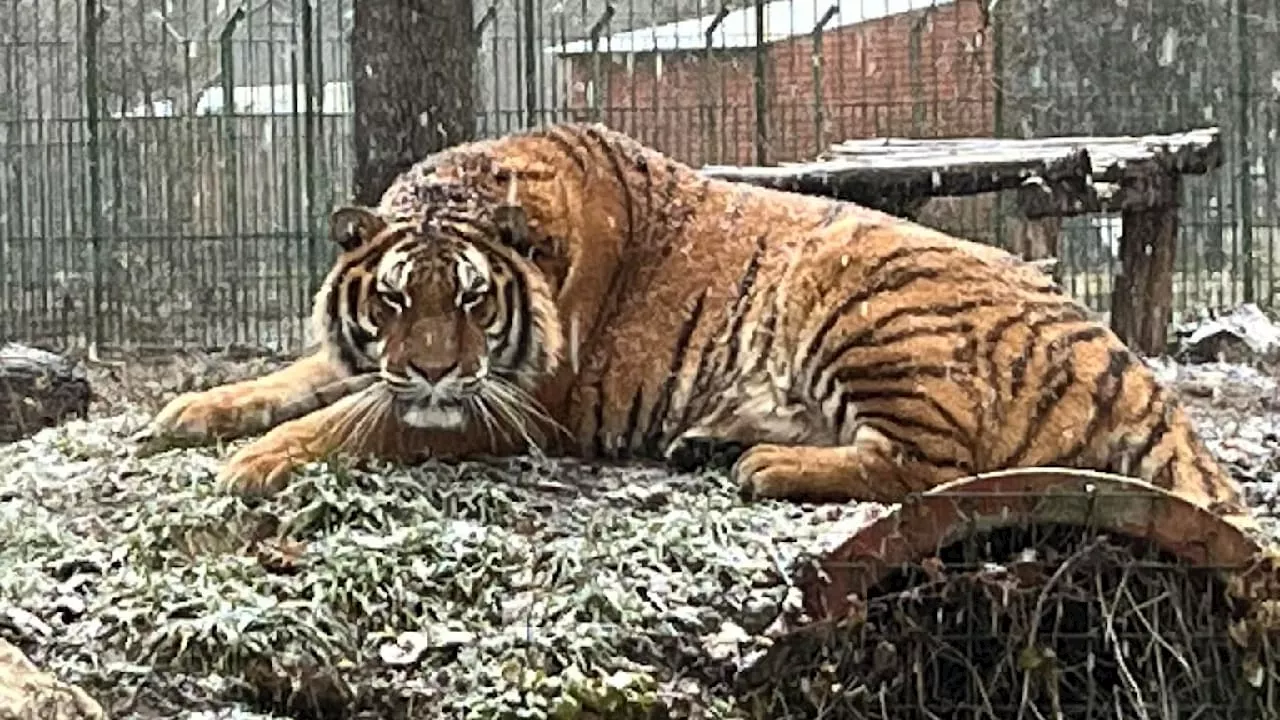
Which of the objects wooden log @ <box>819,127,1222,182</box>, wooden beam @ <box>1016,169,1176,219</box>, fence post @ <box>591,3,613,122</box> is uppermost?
fence post @ <box>591,3,613,122</box>

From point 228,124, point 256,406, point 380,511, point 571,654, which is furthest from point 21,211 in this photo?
point 571,654

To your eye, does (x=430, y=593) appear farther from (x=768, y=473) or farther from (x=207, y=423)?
(x=207, y=423)

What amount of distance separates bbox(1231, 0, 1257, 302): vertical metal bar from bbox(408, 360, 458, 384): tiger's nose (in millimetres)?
7835

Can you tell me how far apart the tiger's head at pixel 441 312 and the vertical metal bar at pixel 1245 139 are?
7.51m

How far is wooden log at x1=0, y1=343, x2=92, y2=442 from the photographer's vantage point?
7.86 meters

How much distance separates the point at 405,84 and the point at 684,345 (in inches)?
103

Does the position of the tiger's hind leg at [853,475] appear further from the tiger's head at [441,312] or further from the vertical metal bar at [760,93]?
the vertical metal bar at [760,93]

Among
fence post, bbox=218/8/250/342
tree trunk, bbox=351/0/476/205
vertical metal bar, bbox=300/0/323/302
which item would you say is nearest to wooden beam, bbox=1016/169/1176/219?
tree trunk, bbox=351/0/476/205

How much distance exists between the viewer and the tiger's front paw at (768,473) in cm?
450

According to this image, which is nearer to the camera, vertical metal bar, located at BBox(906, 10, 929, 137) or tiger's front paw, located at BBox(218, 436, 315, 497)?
tiger's front paw, located at BBox(218, 436, 315, 497)

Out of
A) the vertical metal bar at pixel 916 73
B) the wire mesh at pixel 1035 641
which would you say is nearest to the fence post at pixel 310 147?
the vertical metal bar at pixel 916 73

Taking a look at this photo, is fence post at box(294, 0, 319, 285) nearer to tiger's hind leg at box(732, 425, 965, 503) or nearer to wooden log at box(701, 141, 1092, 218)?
wooden log at box(701, 141, 1092, 218)

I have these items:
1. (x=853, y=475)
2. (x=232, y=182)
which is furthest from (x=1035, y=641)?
(x=232, y=182)

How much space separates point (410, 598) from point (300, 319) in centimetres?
728
